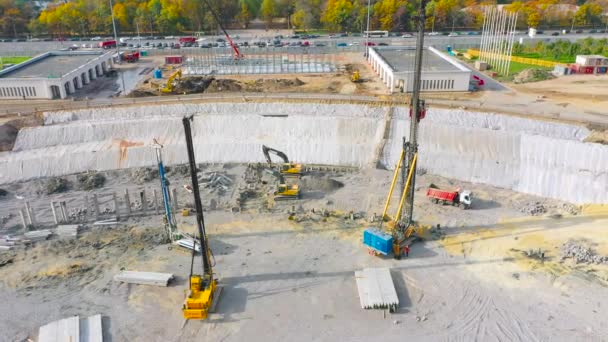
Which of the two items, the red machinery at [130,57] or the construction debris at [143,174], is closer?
the construction debris at [143,174]

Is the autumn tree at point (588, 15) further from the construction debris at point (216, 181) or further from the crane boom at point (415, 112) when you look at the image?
the construction debris at point (216, 181)

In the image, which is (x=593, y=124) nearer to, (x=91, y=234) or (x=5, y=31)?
(x=91, y=234)

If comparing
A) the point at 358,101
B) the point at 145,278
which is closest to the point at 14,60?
the point at 358,101

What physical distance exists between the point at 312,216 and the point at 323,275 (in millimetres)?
5946

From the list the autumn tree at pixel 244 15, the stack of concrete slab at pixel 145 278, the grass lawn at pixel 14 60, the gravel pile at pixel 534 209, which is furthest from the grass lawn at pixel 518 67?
the grass lawn at pixel 14 60

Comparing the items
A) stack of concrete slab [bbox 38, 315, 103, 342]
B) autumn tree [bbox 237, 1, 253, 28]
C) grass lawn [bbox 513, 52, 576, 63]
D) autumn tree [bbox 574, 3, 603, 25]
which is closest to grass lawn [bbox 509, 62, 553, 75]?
grass lawn [bbox 513, 52, 576, 63]

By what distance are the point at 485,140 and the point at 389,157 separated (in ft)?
24.4

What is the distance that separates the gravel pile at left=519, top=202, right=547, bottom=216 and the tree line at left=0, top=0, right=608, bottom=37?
217 ft

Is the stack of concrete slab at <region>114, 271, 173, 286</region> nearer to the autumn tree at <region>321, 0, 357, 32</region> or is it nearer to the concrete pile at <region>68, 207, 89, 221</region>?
the concrete pile at <region>68, 207, 89, 221</region>

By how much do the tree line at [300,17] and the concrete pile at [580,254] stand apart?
7108 cm

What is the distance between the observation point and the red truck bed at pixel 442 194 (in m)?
29.0

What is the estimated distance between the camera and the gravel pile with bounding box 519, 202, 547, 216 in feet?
93.2

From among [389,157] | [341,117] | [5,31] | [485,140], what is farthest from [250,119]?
[5,31]

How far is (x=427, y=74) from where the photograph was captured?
151ft
